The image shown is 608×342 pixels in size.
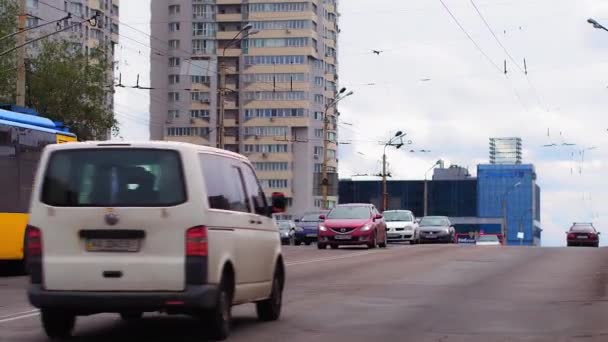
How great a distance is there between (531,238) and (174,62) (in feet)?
217

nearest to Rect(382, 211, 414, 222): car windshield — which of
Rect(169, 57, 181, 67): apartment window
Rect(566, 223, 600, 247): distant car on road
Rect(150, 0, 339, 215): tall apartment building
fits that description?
Rect(566, 223, 600, 247): distant car on road

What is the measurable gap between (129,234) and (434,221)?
5060 cm

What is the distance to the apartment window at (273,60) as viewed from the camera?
150 meters

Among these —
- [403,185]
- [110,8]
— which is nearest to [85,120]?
[110,8]

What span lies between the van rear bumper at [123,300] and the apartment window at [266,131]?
141 metres

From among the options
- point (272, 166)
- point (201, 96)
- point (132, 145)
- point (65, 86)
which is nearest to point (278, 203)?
point (132, 145)

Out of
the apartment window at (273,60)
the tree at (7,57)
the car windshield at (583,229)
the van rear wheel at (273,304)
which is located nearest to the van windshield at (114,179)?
the van rear wheel at (273,304)

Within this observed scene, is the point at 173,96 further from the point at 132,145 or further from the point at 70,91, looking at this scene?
the point at 132,145

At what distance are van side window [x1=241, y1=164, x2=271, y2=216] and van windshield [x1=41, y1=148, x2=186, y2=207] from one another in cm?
196

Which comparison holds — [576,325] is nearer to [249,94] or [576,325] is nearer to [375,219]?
[375,219]

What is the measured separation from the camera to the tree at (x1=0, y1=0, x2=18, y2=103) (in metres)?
66.1

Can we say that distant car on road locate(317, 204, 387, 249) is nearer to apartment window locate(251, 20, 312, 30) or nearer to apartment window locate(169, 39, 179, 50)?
apartment window locate(251, 20, 312, 30)

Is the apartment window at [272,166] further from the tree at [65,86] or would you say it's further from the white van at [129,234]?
the white van at [129,234]

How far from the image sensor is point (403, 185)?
18662 centimetres
